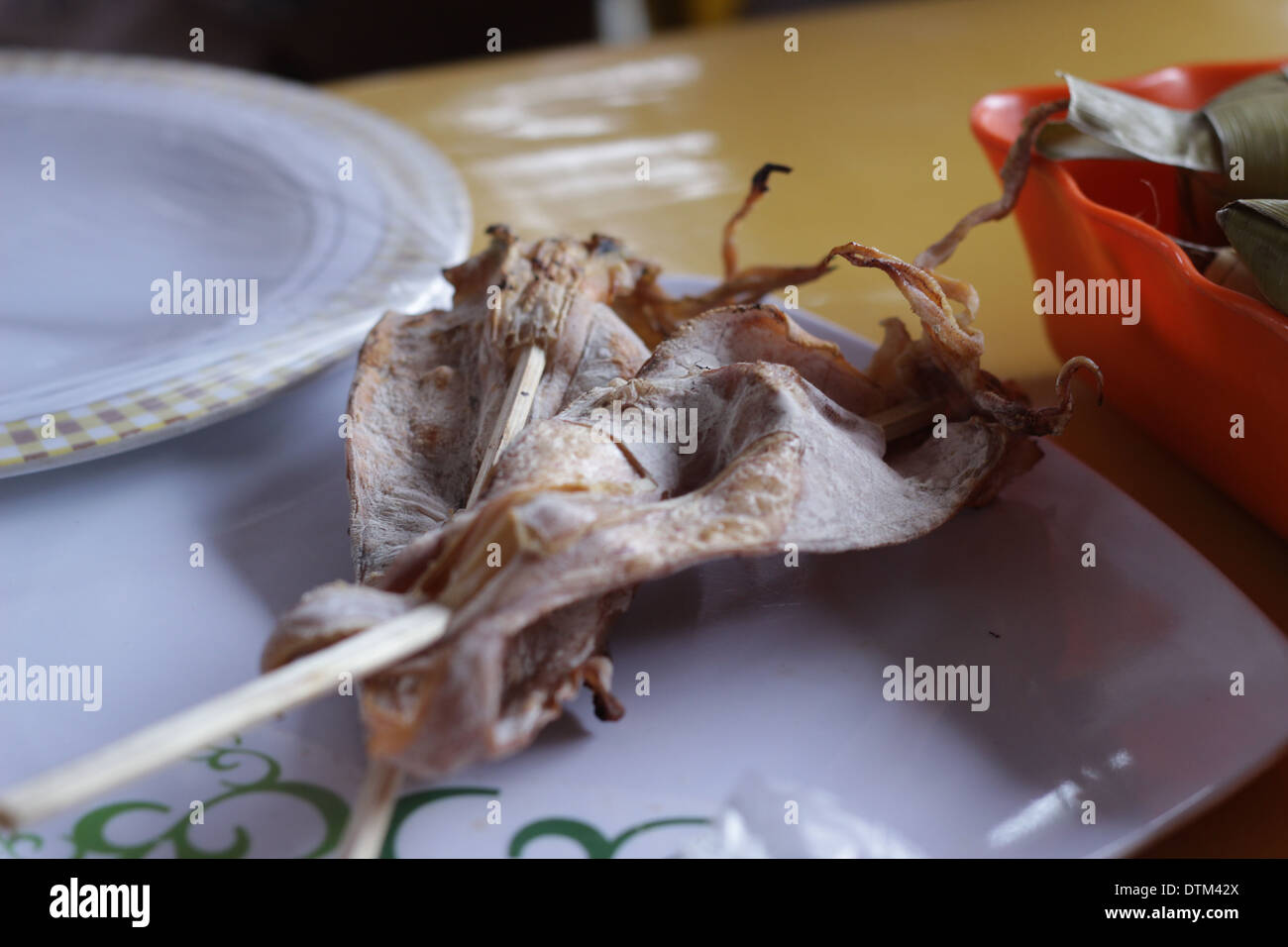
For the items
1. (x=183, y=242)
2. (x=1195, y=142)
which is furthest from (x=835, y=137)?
(x=183, y=242)

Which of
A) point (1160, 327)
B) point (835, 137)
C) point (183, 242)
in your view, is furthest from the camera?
point (835, 137)

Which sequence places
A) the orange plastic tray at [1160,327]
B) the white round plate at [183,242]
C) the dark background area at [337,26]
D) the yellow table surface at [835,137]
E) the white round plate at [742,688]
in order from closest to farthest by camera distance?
the white round plate at [742,688]
the orange plastic tray at [1160,327]
the white round plate at [183,242]
the yellow table surface at [835,137]
the dark background area at [337,26]

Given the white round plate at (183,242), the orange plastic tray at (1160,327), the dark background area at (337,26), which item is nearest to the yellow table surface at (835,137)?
the orange plastic tray at (1160,327)

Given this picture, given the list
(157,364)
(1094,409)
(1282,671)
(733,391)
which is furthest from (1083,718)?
(157,364)

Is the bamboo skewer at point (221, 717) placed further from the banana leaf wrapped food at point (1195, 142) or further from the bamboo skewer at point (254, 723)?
the banana leaf wrapped food at point (1195, 142)

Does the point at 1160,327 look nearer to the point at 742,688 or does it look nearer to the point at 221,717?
the point at 742,688

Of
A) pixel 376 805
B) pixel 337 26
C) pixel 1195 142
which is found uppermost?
pixel 337 26

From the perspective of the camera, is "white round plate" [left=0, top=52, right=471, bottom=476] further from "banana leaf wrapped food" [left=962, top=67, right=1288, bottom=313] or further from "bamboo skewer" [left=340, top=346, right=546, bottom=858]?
"banana leaf wrapped food" [left=962, top=67, right=1288, bottom=313]

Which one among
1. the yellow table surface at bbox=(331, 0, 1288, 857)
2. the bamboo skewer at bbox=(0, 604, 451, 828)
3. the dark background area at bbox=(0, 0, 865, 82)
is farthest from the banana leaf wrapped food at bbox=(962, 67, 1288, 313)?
the dark background area at bbox=(0, 0, 865, 82)
